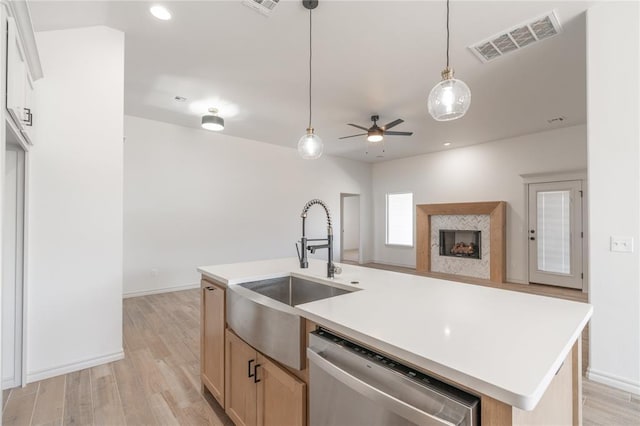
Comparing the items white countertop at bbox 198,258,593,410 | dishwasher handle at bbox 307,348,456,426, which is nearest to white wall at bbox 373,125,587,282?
white countertop at bbox 198,258,593,410

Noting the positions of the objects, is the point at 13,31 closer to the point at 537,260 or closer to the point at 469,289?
the point at 469,289

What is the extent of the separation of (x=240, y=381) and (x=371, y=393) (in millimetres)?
1030

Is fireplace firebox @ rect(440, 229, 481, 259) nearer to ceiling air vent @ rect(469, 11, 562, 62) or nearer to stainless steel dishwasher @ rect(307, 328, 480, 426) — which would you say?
ceiling air vent @ rect(469, 11, 562, 62)

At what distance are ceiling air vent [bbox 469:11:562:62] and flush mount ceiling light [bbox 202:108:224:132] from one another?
3442 millimetres

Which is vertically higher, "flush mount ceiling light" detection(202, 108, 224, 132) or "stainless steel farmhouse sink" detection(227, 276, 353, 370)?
"flush mount ceiling light" detection(202, 108, 224, 132)

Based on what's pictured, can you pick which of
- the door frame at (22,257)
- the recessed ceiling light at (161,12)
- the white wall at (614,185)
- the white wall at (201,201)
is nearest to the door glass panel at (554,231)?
the white wall at (614,185)

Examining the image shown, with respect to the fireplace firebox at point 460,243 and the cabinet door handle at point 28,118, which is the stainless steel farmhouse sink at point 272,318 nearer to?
the cabinet door handle at point 28,118

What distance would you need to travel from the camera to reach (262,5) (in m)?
2.26

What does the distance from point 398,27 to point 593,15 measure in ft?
4.83

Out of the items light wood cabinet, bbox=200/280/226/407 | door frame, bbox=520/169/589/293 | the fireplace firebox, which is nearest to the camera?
light wood cabinet, bbox=200/280/226/407

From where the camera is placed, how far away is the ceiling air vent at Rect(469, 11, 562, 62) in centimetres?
246

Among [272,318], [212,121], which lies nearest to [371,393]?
[272,318]

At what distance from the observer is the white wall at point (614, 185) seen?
2.17m

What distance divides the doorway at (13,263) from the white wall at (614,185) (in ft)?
14.6
